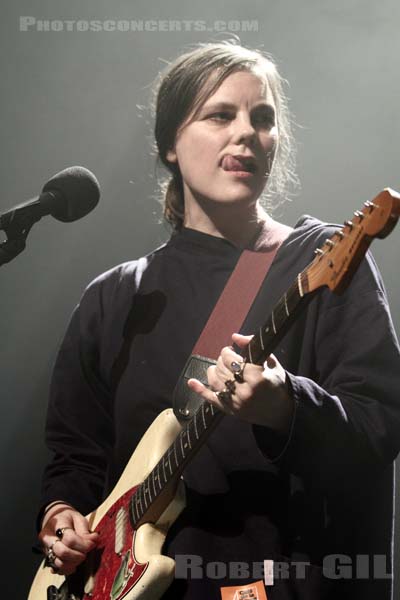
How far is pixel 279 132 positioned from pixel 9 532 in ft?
3.85

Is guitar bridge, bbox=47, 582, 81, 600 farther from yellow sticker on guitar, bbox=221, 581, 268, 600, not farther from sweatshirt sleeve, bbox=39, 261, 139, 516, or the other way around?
yellow sticker on guitar, bbox=221, 581, 268, 600

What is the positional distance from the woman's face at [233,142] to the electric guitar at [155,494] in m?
0.53

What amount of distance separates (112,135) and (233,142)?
45cm

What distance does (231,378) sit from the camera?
1.24 meters

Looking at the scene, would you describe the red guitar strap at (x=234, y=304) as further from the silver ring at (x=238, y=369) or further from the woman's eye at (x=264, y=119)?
the silver ring at (x=238, y=369)

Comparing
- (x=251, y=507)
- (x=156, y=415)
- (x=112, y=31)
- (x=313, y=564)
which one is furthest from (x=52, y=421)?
(x=112, y=31)

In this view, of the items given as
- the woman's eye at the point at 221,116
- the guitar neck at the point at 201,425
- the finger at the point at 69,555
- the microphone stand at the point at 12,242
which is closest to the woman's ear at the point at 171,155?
the woman's eye at the point at 221,116

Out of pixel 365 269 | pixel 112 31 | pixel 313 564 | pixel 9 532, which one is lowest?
pixel 9 532

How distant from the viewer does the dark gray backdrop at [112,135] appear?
1909mm

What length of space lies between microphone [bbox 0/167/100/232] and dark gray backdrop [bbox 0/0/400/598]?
0.40 m

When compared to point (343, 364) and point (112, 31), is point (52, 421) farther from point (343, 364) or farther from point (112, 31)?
point (112, 31)

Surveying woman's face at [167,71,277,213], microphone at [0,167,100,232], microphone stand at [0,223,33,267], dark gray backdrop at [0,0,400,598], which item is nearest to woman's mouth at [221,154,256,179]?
woman's face at [167,71,277,213]

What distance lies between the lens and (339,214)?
187cm

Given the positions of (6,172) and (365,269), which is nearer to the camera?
(365,269)
